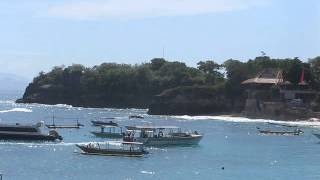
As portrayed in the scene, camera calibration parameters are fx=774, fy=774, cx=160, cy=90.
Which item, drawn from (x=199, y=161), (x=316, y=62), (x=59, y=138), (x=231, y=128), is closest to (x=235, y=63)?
(x=316, y=62)

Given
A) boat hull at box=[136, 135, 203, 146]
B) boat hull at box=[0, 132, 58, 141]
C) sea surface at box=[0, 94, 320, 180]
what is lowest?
sea surface at box=[0, 94, 320, 180]

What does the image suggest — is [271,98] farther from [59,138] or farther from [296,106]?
[59,138]

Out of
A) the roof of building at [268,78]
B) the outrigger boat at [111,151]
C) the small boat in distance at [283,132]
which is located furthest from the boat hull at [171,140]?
the roof of building at [268,78]

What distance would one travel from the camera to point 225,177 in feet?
190

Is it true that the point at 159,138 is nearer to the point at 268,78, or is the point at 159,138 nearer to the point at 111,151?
the point at 111,151

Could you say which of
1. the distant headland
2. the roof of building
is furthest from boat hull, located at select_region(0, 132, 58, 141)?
the roof of building

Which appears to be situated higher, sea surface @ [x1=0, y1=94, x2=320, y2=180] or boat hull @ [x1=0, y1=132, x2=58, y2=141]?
boat hull @ [x1=0, y1=132, x2=58, y2=141]

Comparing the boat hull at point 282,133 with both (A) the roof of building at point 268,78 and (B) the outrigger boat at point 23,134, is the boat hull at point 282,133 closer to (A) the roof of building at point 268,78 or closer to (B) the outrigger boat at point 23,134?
(B) the outrigger boat at point 23,134

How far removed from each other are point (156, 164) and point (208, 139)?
32.2 m

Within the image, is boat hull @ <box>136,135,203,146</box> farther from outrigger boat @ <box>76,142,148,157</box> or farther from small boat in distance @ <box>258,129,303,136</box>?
small boat in distance @ <box>258,129,303,136</box>

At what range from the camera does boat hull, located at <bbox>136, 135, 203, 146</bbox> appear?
3248 inches

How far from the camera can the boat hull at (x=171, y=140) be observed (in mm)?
82500

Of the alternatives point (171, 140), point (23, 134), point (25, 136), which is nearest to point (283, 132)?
point (171, 140)

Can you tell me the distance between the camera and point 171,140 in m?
84.4
